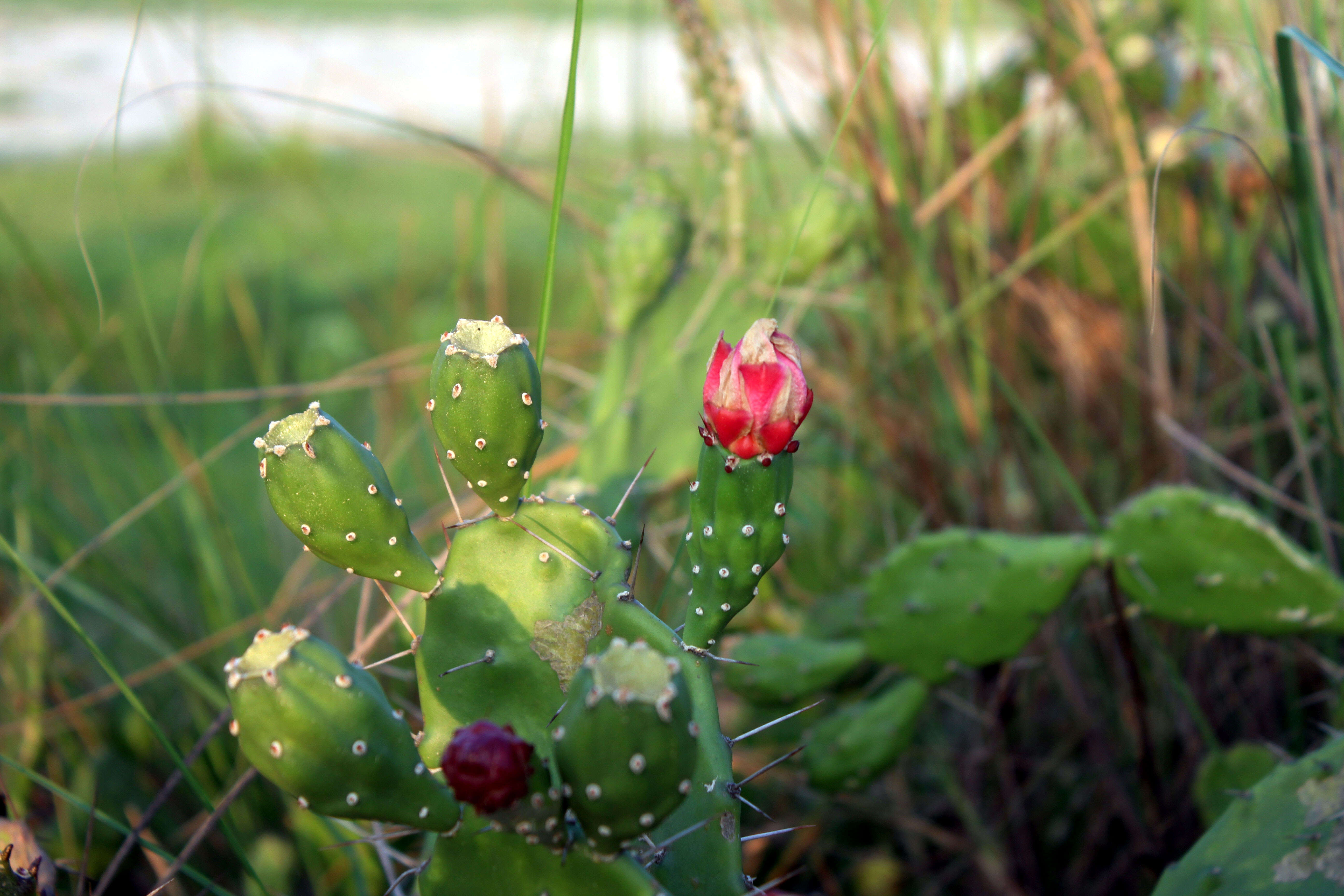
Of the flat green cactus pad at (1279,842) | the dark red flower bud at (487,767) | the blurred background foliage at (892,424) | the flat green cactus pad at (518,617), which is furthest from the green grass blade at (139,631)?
the flat green cactus pad at (1279,842)

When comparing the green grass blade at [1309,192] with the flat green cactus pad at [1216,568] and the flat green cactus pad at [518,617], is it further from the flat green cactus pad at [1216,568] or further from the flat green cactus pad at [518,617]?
the flat green cactus pad at [518,617]

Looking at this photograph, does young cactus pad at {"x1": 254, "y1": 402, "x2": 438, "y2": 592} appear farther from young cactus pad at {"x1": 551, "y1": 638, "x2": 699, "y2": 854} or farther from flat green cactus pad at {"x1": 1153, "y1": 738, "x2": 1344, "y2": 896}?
flat green cactus pad at {"x1": 1153, "y1": 738, "x2": 1344, "y2": 896}

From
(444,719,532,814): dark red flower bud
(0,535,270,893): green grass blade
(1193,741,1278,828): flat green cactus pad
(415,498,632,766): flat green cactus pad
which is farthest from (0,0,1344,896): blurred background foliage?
(444,719,532,814): dark red flower bud

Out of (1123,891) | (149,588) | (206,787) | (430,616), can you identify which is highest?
(430,616)

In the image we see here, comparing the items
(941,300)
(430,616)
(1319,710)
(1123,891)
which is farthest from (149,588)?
(1319,710)

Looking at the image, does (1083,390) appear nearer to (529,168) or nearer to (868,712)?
(868,712)

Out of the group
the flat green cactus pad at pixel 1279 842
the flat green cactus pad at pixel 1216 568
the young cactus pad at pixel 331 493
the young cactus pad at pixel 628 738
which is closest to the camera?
the young cactus pad at pixel 628 738

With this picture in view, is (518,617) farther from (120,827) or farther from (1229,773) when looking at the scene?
(1229,773)
